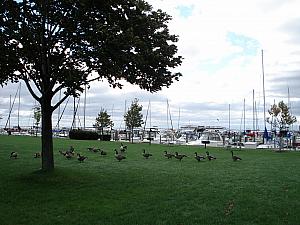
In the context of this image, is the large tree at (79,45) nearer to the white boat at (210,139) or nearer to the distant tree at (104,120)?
the white boat at (210,139)

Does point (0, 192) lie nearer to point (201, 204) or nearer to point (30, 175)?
point (30, 175)

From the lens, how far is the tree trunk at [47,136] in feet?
48.9

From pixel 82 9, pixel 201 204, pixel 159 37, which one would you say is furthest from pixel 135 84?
pixel 201 204

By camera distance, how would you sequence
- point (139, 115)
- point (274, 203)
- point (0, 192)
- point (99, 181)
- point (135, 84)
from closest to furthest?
point (274, 203) → point (0, 192) → point (99, 181) → point (135, 84) → point (139, 115)

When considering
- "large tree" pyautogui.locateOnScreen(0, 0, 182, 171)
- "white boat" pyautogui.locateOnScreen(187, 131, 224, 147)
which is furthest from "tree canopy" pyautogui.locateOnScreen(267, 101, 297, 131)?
"large tree" pyautogui.locateOnScreen(0, 0, 182, 171)

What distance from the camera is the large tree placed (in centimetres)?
1278

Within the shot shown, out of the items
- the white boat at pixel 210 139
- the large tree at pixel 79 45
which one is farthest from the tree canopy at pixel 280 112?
the large tree at pixel 79 45

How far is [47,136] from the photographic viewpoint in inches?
586

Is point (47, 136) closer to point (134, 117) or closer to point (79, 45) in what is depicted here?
point (79, 45)

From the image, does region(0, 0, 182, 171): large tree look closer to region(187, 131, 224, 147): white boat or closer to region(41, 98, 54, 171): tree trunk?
region(41, 98, 54, 171): tree trunk

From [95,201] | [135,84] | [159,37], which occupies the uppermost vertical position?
[159,37]

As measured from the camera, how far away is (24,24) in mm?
13320

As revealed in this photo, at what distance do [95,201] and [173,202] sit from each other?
226cm

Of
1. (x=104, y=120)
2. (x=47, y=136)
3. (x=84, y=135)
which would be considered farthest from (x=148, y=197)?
(x=104, y=120)
